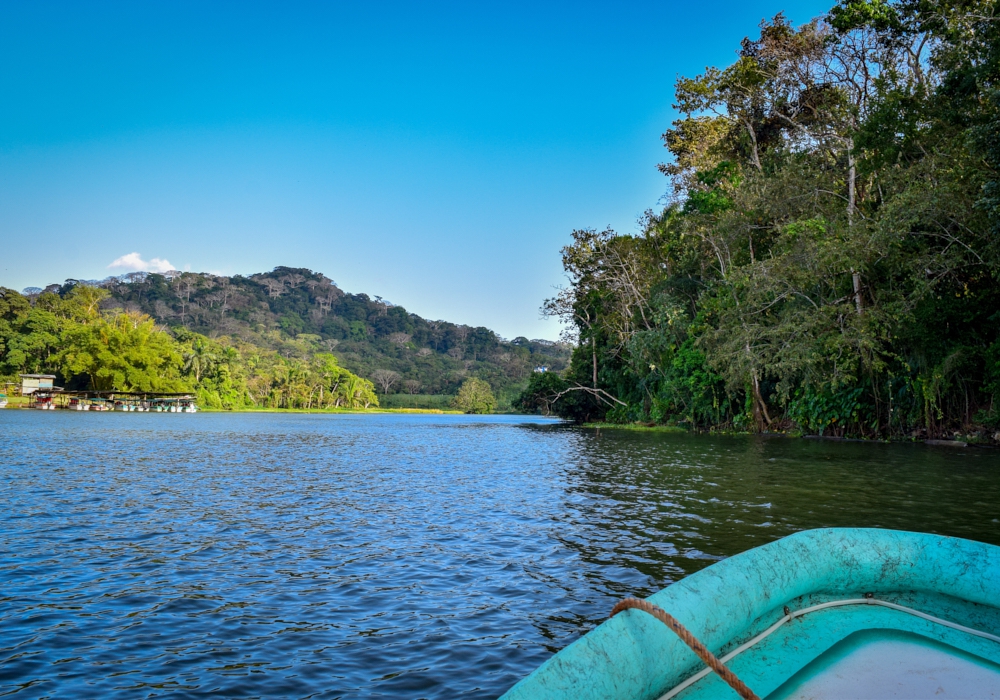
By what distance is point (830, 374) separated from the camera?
78.8 feet

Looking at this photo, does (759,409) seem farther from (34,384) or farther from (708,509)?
(34,384)

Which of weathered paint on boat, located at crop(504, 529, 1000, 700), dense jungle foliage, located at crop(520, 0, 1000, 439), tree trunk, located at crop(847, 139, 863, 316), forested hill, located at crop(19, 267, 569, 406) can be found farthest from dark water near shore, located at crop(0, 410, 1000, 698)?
forested hill, located at crop(19, 267, 569, 406)

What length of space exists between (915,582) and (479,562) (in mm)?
4732

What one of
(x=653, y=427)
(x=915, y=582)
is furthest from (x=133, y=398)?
(x=915, y=582)

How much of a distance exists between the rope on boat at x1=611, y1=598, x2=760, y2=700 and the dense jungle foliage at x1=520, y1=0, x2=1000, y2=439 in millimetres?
17383

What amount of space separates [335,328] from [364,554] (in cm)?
16859

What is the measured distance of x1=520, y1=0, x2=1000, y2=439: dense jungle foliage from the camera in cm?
1900

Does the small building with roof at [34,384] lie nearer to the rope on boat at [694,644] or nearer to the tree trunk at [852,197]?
the tree trunk at [852,197]

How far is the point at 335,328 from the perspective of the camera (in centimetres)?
17112

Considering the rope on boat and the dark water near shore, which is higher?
the rope on boat

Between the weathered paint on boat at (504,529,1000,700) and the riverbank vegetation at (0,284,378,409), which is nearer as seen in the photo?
the weathered paint on boat at (504,529,1000,700)

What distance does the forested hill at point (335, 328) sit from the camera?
454 ft

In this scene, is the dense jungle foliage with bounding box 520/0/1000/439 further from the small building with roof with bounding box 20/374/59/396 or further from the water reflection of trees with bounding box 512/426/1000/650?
the small building with roof with bounding box 20/374/59/396

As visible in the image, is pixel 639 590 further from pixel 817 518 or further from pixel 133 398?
pixel 133 398
